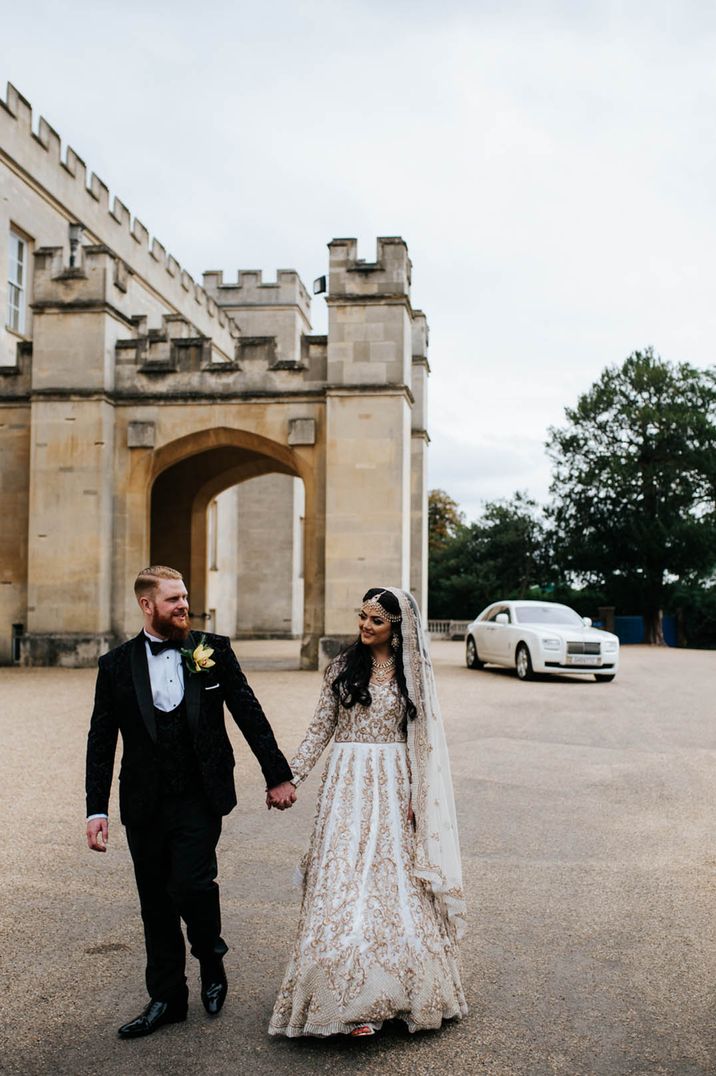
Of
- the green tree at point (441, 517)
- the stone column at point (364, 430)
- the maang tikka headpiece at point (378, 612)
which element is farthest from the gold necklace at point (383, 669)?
the green tree at point (441, 517)

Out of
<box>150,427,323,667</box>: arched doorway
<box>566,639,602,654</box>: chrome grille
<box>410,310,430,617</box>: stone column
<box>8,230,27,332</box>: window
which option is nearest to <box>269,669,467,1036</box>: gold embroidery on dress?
<box>566,639,602,654</box>: chrome grille

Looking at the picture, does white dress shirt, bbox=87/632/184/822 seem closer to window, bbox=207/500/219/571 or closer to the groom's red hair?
the groom's red hair

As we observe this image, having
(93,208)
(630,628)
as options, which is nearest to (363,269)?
(93,208)

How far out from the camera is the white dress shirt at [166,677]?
3943mm

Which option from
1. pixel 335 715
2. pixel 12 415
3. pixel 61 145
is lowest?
pixel 335 715

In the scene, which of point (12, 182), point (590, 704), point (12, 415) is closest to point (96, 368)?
point (12, 415)

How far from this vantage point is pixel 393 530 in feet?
64.1

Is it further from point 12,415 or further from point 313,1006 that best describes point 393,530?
point 313,1006

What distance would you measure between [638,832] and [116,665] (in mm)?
4211

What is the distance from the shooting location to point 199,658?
3873mm

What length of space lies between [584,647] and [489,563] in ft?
83.6

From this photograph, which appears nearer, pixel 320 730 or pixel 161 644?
pixel 161 644

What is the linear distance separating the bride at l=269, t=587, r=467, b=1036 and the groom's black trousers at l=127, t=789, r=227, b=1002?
0.39 metres

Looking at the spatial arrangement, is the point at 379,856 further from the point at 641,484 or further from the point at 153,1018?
the point at 641,484
